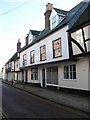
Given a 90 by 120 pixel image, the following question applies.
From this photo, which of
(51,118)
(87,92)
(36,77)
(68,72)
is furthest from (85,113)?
(36,77)

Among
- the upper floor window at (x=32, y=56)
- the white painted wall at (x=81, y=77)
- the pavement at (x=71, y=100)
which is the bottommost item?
the pavement at (x=71, y=100)

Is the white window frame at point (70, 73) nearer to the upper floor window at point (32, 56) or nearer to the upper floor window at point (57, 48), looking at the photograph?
the upper floor window at point (57, 48)

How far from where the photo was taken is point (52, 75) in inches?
878

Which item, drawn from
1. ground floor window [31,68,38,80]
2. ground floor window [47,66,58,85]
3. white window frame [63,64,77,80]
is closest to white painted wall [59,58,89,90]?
white window frame [63,64,77,80]

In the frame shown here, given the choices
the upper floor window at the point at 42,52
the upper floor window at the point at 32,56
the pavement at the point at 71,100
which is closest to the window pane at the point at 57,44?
the upper floor window at the point at 42,52

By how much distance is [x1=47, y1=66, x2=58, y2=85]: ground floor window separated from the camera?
21245 mm

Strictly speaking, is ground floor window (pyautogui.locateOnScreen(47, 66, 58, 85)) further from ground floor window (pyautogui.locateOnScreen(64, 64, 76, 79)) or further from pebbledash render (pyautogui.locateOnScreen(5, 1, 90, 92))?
ground floor window (pyautogui.locateOnScreen(64, 64, 76, 79))

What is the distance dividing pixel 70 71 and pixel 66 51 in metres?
1.79

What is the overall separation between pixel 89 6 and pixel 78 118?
37.3 ft

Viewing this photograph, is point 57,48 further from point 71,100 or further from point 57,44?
point 71,100

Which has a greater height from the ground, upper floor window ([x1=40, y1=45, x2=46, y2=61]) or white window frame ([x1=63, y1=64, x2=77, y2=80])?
upper floor window ([x1=40, y1=45, x2=46, y2=61])

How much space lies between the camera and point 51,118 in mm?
8875

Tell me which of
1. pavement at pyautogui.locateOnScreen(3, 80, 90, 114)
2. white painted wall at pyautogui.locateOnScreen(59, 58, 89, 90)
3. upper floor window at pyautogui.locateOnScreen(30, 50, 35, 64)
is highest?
upper floor window at pyautogui.locateOnScreen(30, 50, 35, 64)

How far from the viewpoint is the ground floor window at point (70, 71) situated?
688 inches
